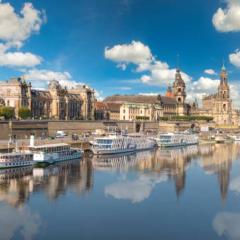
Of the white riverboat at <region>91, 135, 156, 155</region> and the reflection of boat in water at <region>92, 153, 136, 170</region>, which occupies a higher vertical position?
the white riverboat at <region>91, 135, 156, 155</region>

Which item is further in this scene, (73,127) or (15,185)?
(73,127)

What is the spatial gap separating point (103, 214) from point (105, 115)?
97.1m

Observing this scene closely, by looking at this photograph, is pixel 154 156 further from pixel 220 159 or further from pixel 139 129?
pixel 139 129

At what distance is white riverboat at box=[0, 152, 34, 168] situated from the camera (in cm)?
4350

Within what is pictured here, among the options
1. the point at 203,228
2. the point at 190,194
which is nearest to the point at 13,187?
the point at 190,194

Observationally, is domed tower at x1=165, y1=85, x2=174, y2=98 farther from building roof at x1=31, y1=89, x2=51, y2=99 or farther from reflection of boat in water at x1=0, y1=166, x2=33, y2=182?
reflection of boat in water at x1=0, y1=166, x2=33, y2=182

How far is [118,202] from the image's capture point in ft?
104

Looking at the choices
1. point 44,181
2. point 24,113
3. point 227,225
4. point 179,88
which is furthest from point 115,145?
point 179,88

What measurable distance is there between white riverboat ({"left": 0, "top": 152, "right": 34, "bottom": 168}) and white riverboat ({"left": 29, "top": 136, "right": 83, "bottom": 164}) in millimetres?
975

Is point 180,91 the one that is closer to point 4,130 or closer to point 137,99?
point 137,99

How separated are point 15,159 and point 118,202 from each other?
52.7ft

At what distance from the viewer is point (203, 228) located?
26.2m

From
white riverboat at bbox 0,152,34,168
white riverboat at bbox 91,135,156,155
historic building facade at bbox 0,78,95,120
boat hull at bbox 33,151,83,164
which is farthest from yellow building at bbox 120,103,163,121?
white riverboat at bbox 0,152,34,168

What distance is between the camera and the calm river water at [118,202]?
25297mm
